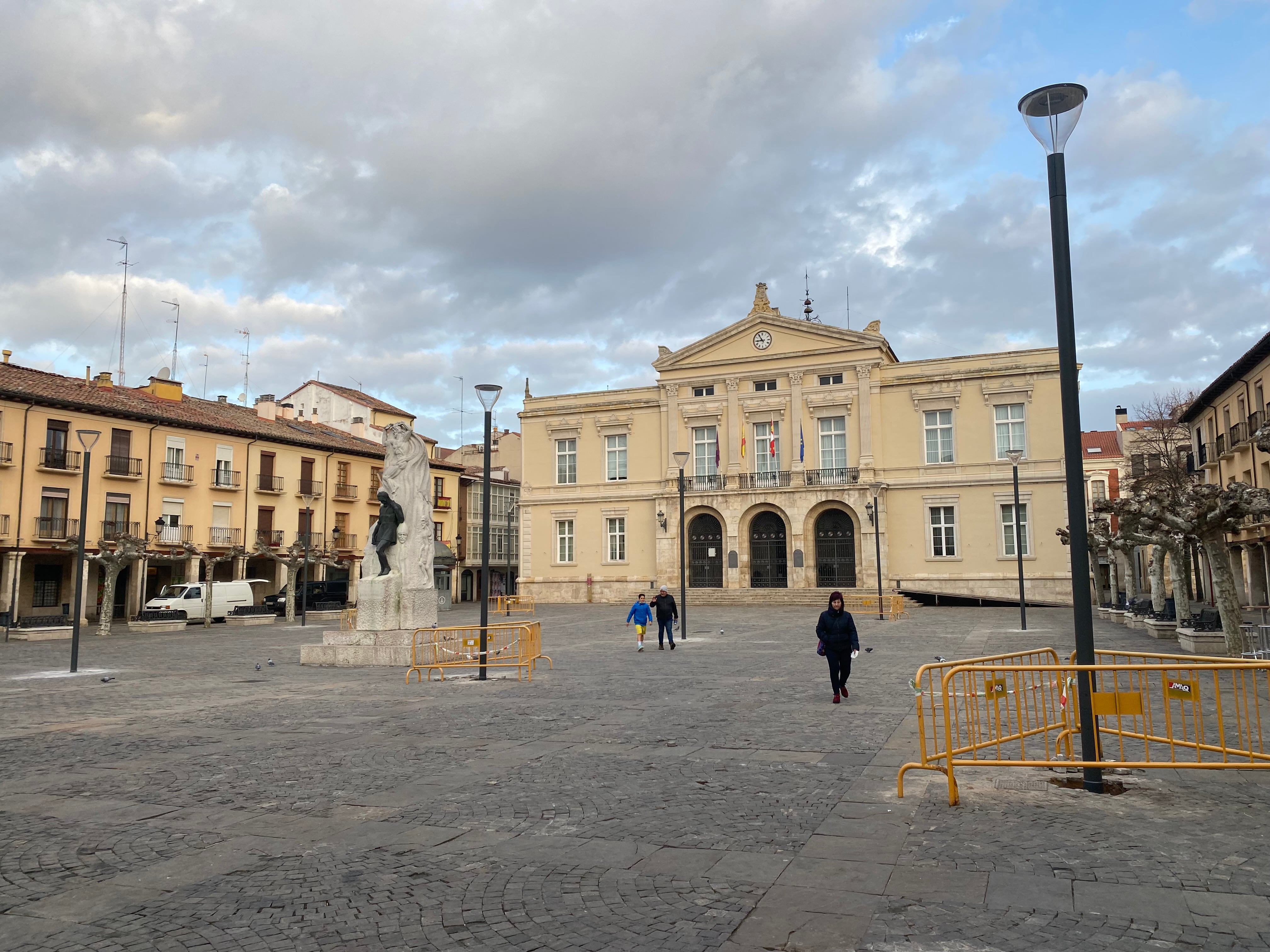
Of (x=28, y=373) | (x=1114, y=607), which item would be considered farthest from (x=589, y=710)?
(x=28, y=373)

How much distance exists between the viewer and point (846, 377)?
4675 centimetres

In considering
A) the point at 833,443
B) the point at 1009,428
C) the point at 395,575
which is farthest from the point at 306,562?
the point at 1009,428

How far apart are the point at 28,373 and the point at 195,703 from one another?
32124 millimetres

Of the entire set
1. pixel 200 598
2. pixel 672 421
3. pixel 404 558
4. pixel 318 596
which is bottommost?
pixel 318 596

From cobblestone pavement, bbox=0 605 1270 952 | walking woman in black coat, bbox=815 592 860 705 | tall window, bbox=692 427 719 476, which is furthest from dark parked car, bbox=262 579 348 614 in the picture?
walking woman in black coat, bbox=815 592 860 705

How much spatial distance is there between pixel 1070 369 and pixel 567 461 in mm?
46534

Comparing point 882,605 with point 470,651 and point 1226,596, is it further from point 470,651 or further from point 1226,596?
point 470,651

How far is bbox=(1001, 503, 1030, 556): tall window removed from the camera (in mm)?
42812

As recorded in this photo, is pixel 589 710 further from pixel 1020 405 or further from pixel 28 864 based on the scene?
pixel 1020 405

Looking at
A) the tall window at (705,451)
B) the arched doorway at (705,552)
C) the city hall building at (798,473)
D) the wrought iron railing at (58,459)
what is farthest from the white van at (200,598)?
the tall window at (705,451)

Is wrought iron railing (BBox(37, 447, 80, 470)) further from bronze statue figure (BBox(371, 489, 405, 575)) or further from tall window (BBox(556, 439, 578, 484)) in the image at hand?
tall window (BBox(556, 439, 578, 484))

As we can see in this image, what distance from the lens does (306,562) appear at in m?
34.7

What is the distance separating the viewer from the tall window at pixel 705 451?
49.4 metres

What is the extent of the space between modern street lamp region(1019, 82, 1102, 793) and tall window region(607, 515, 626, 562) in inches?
1717
